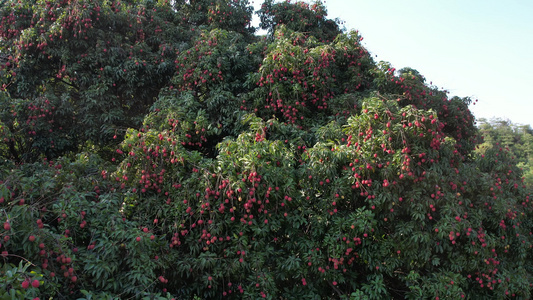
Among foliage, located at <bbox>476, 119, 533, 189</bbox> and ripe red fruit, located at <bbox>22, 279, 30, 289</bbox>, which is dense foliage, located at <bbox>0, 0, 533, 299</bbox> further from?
foliage, located at <bbox>476, 119, 533, 189</bbox>

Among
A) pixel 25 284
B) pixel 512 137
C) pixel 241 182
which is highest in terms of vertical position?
pixel 512 137

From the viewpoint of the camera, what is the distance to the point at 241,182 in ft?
12.5

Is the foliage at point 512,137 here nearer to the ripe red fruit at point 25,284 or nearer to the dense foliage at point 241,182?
the dense foliage at point 241,182

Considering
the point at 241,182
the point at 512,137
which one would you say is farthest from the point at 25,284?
the point at 512,137

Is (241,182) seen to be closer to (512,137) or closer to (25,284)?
(25,284)

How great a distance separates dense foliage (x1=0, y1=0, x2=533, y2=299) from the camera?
11.1ft

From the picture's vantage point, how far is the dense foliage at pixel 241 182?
3.39 metres

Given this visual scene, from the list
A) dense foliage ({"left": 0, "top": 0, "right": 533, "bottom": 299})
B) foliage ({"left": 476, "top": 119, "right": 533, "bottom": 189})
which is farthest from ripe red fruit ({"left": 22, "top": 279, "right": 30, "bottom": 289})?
foliage ({"left": 476, "top": 119, "right": 533, "bottom": 189})

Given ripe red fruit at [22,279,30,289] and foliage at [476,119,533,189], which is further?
foliage at [476,119,533,189]

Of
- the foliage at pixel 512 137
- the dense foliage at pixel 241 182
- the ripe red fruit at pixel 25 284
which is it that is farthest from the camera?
the foliage at pixel 512 137

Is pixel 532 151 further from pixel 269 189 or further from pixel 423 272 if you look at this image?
pixel 269 189

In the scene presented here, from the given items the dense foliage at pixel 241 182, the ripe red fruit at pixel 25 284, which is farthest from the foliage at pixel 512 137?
the ripe red fruit at pixel 25 284

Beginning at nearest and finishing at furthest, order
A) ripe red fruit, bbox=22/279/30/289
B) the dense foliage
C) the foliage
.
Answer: ripe red fruit, bbox=22/279/30/289 → the dense foliage → the foliage

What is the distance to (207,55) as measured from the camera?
577cm
